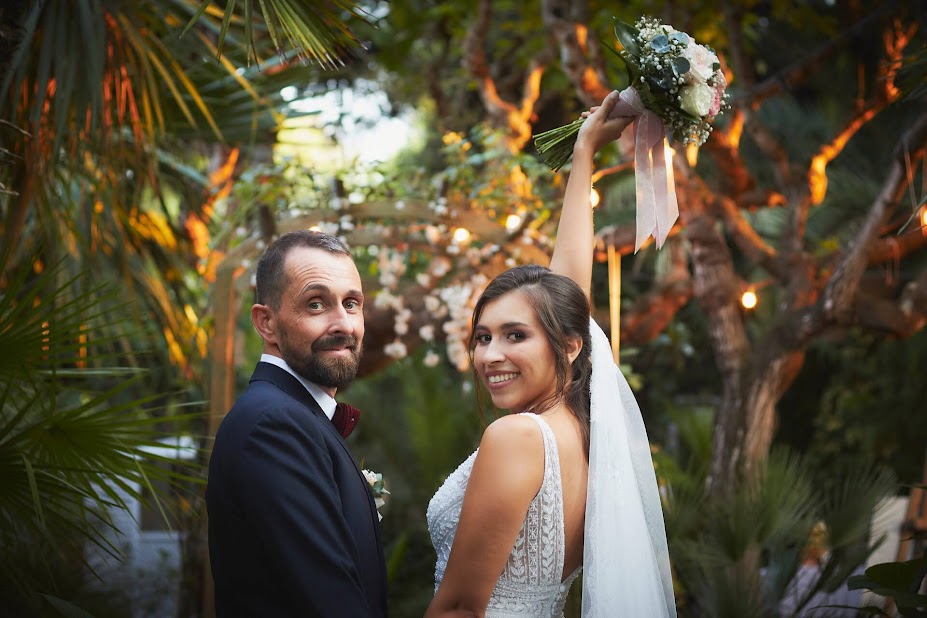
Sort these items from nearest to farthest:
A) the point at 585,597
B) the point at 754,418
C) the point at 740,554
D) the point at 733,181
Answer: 1. the point at 585,597
2. the point at 740,554
3. the point at 754,418
4. the point at 733,181

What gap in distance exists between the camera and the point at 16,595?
2.59 m

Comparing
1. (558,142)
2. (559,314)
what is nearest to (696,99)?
(558,142)

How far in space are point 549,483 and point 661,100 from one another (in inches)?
42.1

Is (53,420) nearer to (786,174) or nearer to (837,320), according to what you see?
(837,320)

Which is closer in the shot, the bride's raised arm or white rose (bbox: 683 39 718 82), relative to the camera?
white rose (bbox: 683 39 718 82)

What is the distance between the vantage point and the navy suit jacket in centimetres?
173

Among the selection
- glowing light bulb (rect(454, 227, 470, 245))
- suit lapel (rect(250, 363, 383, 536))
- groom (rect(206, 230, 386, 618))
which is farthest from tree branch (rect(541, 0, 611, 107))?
suit lapel (rect(250, 363, 383, 536))

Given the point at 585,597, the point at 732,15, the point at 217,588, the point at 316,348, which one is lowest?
the point at 585,597

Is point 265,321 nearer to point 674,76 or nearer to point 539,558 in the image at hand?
point 539,558

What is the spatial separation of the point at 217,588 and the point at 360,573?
11.9 inches

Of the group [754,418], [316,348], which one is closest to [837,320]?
[754,418]

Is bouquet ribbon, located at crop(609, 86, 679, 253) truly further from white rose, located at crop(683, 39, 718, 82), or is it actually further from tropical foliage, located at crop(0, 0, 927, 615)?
tropical foliage, located at crop(0, 0, 927, 615)

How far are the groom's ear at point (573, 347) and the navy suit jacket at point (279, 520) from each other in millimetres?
791

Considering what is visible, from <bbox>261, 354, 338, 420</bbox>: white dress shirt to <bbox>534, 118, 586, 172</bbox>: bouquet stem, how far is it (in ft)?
3.59
